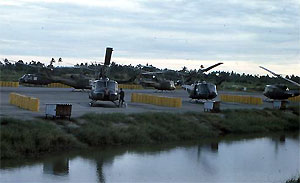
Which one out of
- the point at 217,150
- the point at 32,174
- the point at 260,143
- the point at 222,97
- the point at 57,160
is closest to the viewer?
the point at 32,174

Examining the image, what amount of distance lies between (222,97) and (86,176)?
45738 mm

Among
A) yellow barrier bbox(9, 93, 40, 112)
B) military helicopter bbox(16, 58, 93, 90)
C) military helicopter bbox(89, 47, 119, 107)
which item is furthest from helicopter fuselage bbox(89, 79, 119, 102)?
military helicopter bbox(16, 58, 93, 90)

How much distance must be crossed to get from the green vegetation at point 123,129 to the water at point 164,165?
0.93m

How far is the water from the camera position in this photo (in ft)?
67.9

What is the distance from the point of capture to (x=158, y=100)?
162 ft

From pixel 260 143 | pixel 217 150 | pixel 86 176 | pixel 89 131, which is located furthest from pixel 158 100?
pixel 86 176

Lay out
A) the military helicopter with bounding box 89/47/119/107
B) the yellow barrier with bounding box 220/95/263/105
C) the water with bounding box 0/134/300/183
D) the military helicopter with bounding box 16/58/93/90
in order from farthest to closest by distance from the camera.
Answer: the military helicopter with bounding box 16/58/93/90
the yellow barrier with bounding box 220/95/263/105
the military helicopter with bounding box 89/47/119/107
the water with bounding box 0/134/300/183

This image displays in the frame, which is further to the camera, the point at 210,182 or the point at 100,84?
the point at 100,84

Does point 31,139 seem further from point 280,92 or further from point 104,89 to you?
point 280,92

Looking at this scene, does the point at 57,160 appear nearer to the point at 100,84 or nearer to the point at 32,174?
the point at 32,174

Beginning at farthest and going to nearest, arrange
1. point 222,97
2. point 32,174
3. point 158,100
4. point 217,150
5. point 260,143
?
point 222,97 < point 158,100 < point 260,143 < point 217,150 < point 32,174

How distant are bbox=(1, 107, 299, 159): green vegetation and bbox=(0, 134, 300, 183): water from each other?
0.93 metres

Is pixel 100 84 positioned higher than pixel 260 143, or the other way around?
pixel 100 84

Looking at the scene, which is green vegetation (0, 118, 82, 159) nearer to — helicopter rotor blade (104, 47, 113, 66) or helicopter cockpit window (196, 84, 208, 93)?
helicopter rotor blade (104, 47, 113, 66)
